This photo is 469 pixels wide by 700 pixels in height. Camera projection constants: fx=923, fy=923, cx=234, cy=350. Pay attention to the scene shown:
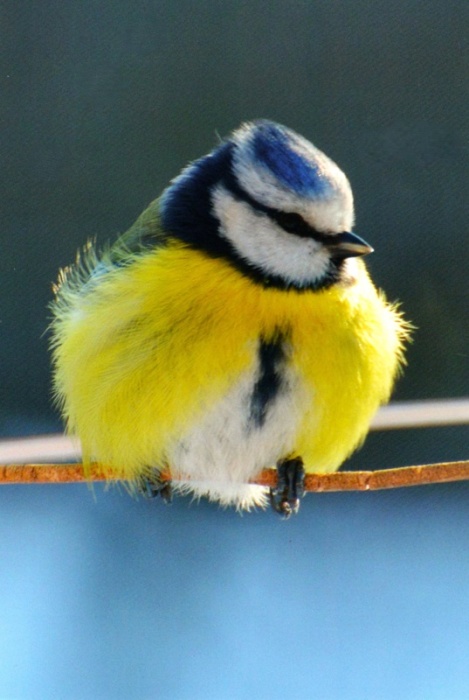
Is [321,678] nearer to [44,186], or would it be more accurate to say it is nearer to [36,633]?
[36,633]

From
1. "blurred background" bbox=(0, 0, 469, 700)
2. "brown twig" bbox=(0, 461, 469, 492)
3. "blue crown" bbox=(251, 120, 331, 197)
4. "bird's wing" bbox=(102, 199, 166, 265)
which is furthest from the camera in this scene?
"blurred background" bbox=(0, 0, 469, 700)

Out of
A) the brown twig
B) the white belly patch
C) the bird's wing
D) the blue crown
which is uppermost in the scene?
the blue crown

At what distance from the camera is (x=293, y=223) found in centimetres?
90

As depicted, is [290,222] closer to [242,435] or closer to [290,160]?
[290,160]

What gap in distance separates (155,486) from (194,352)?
23 cm

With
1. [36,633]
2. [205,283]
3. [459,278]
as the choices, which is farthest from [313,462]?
[459,278]

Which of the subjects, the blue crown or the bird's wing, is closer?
the blue crown

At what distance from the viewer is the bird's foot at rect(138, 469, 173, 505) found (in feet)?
3.36

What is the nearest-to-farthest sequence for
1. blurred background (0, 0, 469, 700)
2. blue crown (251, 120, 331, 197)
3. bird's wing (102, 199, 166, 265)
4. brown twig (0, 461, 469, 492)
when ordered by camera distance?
1. brown twig (0, 461, 469, 492)
2. blue crown (251, 120, 331, 197)
3. bird's wing (102, 199, 166, 265)
4. blurred background (0, 0, 469, 700)

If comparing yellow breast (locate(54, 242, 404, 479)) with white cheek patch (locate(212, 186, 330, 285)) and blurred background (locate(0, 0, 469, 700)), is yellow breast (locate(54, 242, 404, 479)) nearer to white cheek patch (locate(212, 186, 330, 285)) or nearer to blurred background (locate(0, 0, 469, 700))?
white cheek patch (locate(212, 186, 330, 285))

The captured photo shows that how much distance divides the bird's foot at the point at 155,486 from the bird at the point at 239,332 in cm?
2

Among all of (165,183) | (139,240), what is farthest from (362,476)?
(165,183)

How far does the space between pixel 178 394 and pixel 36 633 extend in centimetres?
59

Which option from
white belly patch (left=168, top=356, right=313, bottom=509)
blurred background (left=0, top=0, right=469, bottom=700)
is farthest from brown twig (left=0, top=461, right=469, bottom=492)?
blurred background (left=0, top=0, right=469, bottom=700)
